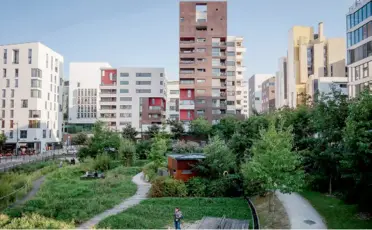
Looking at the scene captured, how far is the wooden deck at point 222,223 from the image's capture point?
59.5ft

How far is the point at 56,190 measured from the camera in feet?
94.4

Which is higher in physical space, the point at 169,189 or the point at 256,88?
the point at 256,88

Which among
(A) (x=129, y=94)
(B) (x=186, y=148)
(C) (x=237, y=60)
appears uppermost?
(C) (x=237, y=60)

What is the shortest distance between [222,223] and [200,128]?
4321 centimetres

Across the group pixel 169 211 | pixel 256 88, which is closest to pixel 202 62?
pixel 169 211

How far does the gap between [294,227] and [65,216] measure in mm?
12810

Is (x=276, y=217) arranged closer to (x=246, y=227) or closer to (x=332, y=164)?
(x=246, y=227)

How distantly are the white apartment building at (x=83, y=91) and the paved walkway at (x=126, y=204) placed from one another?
93.4m

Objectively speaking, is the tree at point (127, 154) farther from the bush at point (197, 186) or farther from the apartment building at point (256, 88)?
the apartment building at point (256, 88)

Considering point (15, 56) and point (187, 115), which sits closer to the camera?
point (187, 115)

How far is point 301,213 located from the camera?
2048cm

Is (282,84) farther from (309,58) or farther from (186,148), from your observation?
(186,148)

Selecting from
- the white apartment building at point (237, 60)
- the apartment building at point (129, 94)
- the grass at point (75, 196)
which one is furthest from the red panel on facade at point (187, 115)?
the apartment building at point (129, 94)

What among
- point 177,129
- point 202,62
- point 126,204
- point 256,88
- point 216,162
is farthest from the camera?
point 256,88
